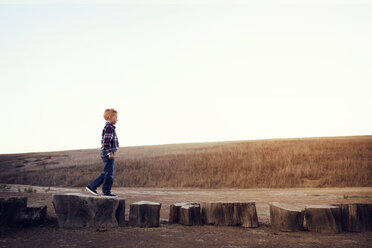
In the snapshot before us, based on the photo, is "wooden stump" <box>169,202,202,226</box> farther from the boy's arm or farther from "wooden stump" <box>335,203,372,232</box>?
"wooden stump" <box>335,203,372,232</box>

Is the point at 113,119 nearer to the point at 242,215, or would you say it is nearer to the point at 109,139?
the point at 109,139

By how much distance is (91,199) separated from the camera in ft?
21.0

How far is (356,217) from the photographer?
636 cm

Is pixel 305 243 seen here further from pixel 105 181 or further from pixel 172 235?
pixel 105 181

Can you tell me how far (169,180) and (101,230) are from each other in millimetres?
13990

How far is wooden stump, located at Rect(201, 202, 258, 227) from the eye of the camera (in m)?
6.60

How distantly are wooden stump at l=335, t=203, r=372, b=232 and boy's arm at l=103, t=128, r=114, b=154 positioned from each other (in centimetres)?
533

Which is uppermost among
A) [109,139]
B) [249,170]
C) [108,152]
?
[109,139]

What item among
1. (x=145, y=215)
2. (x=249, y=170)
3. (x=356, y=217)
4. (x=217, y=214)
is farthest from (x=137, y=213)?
(x=249, y=170)

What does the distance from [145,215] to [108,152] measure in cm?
197

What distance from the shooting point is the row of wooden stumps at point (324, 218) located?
6230 mm

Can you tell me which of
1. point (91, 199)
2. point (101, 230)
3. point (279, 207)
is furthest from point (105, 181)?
point (279, 207)

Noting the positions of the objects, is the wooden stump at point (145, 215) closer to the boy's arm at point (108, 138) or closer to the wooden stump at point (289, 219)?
the boy's arm at point (108, 138)

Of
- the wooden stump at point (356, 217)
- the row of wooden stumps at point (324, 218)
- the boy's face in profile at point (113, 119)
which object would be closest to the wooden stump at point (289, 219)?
the row of wooden stumps at point (324, 218)
